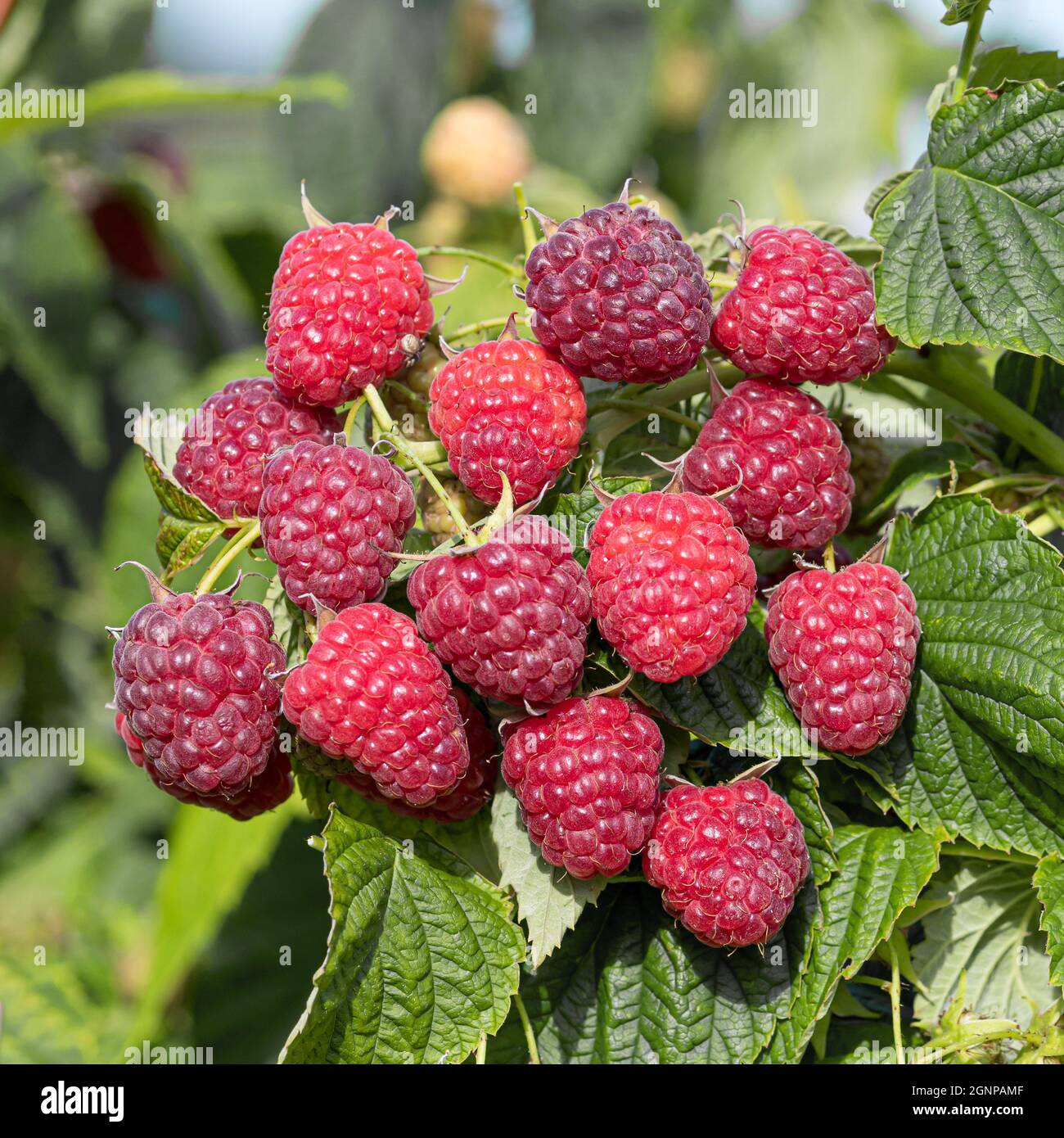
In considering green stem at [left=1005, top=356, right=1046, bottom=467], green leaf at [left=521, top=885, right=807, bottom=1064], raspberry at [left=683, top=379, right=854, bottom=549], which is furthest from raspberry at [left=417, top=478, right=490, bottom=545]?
green stem at [left=1005, top=356, right=1046, bottom=467]

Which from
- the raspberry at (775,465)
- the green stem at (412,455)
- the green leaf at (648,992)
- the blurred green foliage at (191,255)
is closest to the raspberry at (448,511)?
the green stem at (412,455)

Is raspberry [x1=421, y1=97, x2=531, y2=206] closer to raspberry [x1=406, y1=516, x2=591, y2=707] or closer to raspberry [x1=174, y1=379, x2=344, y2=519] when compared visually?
raspberry [x1=174, y1=379, x2=344, y2=519]

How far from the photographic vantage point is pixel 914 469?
2.29 ft

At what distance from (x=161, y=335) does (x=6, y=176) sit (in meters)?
0.31

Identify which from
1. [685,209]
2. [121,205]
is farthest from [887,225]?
[685,209]

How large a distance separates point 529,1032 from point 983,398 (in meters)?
0.45

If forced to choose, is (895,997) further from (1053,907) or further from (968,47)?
(968,47)

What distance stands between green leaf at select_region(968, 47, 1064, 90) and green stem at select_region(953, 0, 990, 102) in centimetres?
4

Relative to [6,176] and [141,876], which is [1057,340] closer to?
[6,176]

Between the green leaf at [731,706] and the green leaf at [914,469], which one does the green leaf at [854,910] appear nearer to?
the green leaf at [731,706]

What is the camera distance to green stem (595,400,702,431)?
2.07 feet

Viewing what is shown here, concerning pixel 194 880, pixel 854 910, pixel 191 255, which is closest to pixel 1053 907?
pixel 854 910

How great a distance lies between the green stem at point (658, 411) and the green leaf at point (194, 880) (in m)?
0.62

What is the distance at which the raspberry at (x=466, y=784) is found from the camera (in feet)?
2.03
